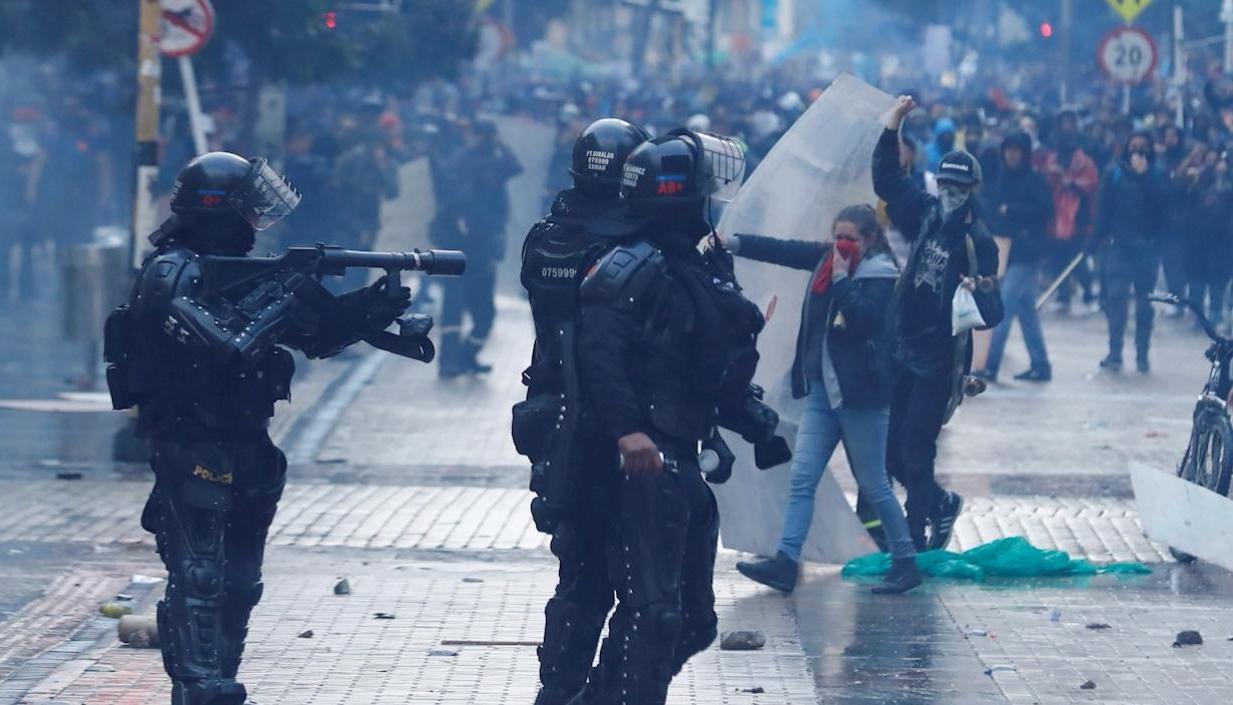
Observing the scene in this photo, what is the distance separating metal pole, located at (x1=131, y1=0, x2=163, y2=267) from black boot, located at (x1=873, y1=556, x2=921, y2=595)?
5.87 meters

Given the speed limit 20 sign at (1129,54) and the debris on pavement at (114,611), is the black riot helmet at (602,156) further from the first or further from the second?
the speed limit 20 sign at (1129,54)

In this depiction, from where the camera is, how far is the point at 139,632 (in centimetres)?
800

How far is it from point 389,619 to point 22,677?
1597mm

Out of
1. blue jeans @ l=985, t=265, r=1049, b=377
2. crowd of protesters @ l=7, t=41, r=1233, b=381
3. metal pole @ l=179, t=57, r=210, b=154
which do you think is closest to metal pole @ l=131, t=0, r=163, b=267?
metal pole @ l=179, t=57, r=210, b=154

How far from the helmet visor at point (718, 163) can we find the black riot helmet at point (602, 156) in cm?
32

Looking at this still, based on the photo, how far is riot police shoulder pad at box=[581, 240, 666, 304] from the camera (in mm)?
5930

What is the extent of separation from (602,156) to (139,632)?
277cm

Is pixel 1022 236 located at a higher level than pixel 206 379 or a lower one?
lower

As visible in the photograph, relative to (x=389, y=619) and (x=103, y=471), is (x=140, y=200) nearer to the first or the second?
(x=103, y=471)

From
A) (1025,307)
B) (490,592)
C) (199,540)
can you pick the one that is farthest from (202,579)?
(1025,307)

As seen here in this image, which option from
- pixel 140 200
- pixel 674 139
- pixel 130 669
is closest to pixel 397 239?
pixel 140 200

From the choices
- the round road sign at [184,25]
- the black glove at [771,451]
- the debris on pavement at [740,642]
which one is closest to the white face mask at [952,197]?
the debris on pavement at [740,642]

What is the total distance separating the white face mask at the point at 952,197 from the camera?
31.9 ft

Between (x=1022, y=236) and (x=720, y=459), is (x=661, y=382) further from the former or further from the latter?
(x=1022, y=236)
